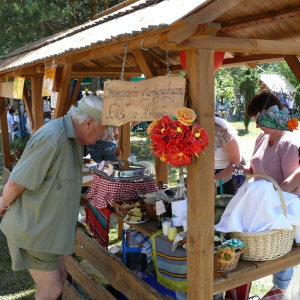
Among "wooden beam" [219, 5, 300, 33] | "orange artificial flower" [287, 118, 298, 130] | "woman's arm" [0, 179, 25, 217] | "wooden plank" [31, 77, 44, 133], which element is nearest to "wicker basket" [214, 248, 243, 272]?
"orange artificial flower" [287, 118, 298, 130]

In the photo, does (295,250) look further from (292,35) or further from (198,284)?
(292,35)

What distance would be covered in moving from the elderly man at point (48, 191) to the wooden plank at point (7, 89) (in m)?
3.10

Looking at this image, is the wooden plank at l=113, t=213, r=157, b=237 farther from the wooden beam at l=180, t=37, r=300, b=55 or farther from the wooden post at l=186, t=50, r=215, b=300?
the wooden beam at l=180, t=37, r=300, b=55

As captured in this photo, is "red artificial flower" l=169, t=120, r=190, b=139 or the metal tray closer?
"red artificial flower" l=169, t=120, r=190, b=139

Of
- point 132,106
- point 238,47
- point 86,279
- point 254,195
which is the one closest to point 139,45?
point 132,106

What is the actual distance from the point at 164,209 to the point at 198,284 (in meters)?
0.80

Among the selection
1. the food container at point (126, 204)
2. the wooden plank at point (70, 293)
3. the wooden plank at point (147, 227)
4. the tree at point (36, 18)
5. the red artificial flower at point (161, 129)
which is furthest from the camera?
the tree at point (36, 18)

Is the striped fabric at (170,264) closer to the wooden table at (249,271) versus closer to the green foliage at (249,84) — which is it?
the wooden table at (249,271)

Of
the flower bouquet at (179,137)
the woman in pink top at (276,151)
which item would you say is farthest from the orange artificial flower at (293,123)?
the flower bouquet at (179,137)

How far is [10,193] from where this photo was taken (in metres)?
2.33

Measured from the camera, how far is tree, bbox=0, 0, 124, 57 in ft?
31.7

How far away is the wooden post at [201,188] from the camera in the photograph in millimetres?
1773

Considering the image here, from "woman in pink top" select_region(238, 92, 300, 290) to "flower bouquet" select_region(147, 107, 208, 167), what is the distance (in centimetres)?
118

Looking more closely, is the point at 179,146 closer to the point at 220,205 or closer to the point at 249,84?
the point at 220,205
